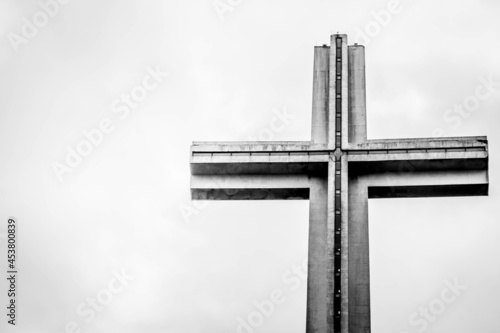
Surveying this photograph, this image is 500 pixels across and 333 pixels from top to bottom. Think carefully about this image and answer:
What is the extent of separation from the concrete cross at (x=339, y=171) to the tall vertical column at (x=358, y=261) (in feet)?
0.10

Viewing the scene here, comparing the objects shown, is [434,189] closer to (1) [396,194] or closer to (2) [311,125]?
(1) [396,194]

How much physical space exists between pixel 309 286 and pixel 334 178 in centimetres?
335

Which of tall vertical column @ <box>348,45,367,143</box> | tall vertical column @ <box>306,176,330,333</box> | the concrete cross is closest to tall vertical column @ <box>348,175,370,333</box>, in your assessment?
the concrete cross

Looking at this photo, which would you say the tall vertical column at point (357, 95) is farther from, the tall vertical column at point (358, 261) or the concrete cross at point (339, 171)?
the tall vertical column at point (358, 261)

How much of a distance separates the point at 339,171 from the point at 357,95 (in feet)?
9.06

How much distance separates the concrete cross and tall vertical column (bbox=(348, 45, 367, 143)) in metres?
0.03

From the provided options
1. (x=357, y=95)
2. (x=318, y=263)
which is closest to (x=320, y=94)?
(x=357, y=95)

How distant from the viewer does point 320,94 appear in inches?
1211

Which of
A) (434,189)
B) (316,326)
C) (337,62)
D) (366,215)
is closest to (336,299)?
(316,326)

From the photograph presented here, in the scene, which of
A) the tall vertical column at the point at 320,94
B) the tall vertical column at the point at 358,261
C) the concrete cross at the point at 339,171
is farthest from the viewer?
the tall vertical column at the point at 320,94

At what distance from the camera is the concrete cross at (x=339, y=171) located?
28.4 metres

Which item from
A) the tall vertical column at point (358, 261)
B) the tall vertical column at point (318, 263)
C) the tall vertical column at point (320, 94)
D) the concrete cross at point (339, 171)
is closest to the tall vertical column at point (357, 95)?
the concrete cross at point (339, 171)

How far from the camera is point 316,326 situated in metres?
27.9

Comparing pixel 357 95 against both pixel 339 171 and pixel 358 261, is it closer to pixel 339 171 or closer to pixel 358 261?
pixel 339 171
